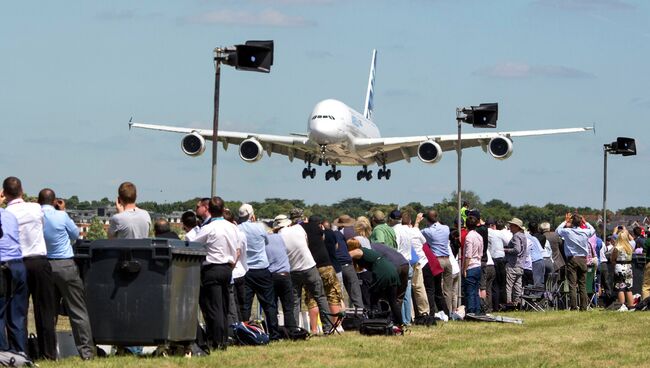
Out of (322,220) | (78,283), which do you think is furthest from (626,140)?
(78,283)

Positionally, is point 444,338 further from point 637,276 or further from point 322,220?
point 637,276

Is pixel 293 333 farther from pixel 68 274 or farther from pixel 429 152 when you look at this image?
pixel 429 152

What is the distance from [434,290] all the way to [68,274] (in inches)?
327

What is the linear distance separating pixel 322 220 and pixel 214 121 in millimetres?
1833

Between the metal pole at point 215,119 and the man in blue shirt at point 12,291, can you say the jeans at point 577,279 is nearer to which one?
the metal pole at point 215,119

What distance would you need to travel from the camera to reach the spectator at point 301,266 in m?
15.3

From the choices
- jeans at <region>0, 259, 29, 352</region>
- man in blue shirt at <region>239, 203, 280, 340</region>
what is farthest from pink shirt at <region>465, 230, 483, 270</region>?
jeans at <region>0, 259, 29, 352</region>

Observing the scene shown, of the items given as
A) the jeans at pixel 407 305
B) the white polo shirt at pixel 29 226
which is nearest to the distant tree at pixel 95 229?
the jeans at pixel 407 305

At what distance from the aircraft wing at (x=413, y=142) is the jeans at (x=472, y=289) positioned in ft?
91.3

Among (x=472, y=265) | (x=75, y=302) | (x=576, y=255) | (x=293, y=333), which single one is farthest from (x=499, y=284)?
(x=75, y=302)

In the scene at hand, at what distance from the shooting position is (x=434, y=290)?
62.5ft

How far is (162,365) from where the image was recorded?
11266 millimetres

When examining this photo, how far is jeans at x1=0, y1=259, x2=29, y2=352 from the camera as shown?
1125 cm

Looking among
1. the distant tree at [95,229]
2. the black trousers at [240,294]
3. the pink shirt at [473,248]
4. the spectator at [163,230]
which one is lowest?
the distant tree at [95,229]
